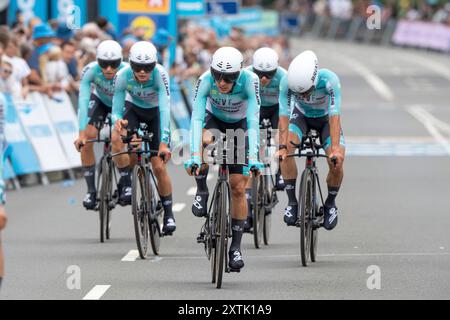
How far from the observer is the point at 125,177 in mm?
14898

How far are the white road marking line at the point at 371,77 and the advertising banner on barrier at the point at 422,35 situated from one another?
13.3 feet

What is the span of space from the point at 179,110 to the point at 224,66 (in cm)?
1579

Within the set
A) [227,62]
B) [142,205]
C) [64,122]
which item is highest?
[227,62]

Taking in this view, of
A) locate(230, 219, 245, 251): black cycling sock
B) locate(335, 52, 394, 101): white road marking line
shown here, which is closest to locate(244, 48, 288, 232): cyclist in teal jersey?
locate(230, 219, 245, 251): black cycling sock

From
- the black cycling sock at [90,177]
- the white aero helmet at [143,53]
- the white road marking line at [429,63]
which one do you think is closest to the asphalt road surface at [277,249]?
the black cycling sock at [90,177]

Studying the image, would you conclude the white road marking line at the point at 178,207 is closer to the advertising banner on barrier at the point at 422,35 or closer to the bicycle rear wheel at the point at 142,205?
the bicycle rear wheel at the point at 142,205

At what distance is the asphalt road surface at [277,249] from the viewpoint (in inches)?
462

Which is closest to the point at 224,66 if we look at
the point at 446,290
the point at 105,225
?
the point at 446,290

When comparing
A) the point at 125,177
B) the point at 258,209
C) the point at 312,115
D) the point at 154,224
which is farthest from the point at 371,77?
the point at 154,224

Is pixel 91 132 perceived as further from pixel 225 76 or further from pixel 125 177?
pixel 225 76

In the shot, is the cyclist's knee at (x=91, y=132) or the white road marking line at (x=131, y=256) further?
the cyclist's knee at (x=91, y=132)

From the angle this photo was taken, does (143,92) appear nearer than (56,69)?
→ Yes

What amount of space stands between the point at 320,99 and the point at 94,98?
3.09m
